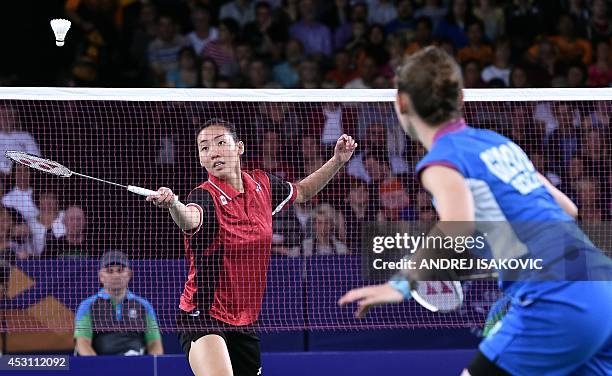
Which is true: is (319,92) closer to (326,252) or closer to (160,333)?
(326,252)

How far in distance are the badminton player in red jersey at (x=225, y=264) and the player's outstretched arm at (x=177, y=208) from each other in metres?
0.09

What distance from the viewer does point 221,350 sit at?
6277mm

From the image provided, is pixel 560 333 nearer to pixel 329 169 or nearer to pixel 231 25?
pixel 329 169

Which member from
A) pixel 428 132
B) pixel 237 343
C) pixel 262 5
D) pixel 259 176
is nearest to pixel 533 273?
pixel 428 132

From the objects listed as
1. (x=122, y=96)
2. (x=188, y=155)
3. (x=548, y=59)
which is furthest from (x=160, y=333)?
(x=548, y=59)

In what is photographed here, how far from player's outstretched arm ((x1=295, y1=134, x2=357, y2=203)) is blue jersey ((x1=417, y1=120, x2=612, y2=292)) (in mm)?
2859

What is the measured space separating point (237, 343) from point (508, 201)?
3058 mm

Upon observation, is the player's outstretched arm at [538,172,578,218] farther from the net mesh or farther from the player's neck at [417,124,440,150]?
the net mesh

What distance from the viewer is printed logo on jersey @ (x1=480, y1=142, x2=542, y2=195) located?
3801 mm

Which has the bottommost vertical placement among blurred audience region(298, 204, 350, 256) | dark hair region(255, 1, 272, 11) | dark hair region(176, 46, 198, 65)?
blurred audience region(298, 204, 350, 256)

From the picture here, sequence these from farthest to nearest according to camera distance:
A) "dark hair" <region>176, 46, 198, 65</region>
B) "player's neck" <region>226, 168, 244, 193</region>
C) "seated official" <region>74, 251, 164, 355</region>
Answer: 1. "dark hair" <region>176, 46, 198, 65</region>
2. "seated official" <region>74, 251, 164, 355</region>
3. "player's neck" <region>226, 168, 244, 193</region>

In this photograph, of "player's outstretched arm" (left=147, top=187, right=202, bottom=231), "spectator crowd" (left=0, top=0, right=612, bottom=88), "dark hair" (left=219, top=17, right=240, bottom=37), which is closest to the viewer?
"player's outstretched arm" (left=147, top=187, right=202, bottom=231)

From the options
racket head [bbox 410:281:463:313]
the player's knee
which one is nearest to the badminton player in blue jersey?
the player's knee

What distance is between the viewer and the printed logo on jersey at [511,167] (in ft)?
12.5
